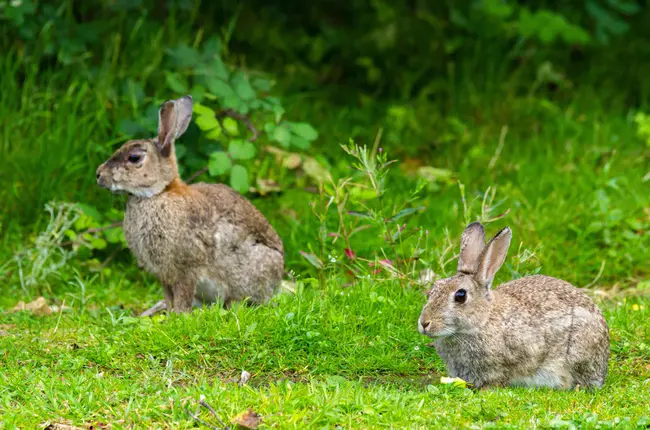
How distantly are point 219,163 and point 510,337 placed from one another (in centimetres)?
252

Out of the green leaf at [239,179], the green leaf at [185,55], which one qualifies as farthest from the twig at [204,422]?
the green leaf at [185,55]

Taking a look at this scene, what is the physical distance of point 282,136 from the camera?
7.20 meters

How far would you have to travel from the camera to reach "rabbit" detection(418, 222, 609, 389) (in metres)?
5.44

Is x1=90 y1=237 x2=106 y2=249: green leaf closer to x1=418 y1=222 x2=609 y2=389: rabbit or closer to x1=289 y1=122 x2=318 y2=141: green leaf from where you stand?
x1=289 y1=122 x2=318 y2=141: green leaf

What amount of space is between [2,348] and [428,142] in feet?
14.4

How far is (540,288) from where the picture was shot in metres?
5.70

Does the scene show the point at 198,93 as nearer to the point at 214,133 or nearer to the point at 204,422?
the point at 214,133

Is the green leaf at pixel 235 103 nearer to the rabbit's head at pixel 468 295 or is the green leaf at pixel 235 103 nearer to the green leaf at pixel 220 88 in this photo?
the green leaf at pixel 220 88

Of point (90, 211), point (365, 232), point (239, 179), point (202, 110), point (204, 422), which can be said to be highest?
point (202, 110)

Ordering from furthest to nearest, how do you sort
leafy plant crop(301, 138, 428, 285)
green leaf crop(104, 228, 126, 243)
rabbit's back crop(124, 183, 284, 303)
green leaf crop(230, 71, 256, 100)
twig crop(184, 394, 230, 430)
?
green leaf crop(230, 71, 256, 100)
green leaf crop(104, 228, 126, 243)
rabbit's back crop(124, 183, 284, 303)
leafy plant crop(301, 138, 428, 285)
twig crop(184, 394, 230, 430)

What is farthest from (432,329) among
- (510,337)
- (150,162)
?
(150,162)

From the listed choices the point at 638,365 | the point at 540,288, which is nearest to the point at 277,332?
the point at 540,288

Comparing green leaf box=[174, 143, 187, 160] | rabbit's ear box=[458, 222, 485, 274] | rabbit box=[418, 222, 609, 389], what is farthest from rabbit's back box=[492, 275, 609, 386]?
green leaf box=[174, 143, 187, 160]

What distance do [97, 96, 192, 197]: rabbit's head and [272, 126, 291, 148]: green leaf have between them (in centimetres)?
68
